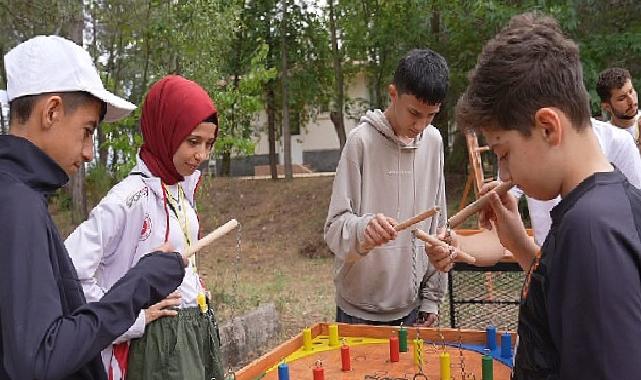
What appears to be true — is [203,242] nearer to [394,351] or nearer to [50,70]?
[50,70]

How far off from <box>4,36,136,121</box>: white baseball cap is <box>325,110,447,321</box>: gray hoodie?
1.26 metres

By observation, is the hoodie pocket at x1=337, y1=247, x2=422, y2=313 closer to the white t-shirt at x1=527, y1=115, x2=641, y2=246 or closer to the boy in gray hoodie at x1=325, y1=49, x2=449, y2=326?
the boy in gray hoodie at x1=325, y1=49, x2=449, y2=326

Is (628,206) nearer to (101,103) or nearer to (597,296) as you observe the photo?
(597,296)

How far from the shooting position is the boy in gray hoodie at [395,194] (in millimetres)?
2662

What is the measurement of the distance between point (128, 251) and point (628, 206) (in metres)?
1.44

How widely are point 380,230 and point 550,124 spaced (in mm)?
1136

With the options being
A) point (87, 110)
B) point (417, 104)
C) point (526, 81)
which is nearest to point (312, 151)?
point (417, 104)

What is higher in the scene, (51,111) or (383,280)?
(51,111)

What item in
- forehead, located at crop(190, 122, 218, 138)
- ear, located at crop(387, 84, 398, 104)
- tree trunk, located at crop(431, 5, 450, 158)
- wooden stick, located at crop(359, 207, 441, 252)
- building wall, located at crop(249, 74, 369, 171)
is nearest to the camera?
wooden stick, located at crop(359, 207, 441, 252)

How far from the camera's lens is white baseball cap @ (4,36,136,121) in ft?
5.05

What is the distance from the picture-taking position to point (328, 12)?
48.4ft

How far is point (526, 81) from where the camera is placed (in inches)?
50.3

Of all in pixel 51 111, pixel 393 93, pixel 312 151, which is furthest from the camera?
pixel 312 151

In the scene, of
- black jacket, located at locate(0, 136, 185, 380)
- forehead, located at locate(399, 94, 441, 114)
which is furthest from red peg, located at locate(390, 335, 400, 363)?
black jacket, located at locate(0, 136, 185, 380)
